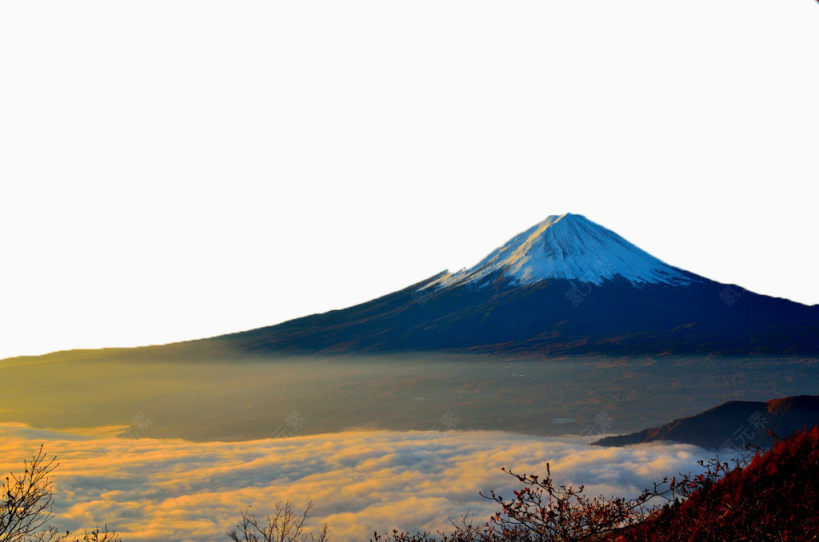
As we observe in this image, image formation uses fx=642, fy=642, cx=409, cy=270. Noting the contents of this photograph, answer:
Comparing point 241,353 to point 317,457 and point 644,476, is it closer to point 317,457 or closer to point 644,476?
point 317,457

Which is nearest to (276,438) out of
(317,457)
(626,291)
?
(317,457)

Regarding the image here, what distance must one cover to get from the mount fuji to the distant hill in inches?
3384

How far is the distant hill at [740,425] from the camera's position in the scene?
5634 centimetres

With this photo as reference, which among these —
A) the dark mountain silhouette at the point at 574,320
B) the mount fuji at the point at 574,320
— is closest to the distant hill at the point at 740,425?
the mount fuji at the point at 574,320

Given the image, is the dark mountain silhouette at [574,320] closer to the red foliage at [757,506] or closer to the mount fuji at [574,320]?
the mount fuji at [574,320]

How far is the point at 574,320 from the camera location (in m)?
173

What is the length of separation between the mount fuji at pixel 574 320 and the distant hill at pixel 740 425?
8595cm

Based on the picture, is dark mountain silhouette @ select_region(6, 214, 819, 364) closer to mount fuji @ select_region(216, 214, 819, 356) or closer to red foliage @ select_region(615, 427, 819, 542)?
mount fuji @ select_region(216, 214, 819, 356)

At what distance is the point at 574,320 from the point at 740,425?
11348 cm

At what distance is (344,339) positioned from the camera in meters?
179

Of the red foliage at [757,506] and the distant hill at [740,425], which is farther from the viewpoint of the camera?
the distant hill at [740,425]

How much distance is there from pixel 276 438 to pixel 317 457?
23.7 meters

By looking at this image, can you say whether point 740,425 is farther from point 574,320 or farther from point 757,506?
point 574,320

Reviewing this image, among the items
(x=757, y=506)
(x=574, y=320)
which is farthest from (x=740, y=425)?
(x=574, y=320)
